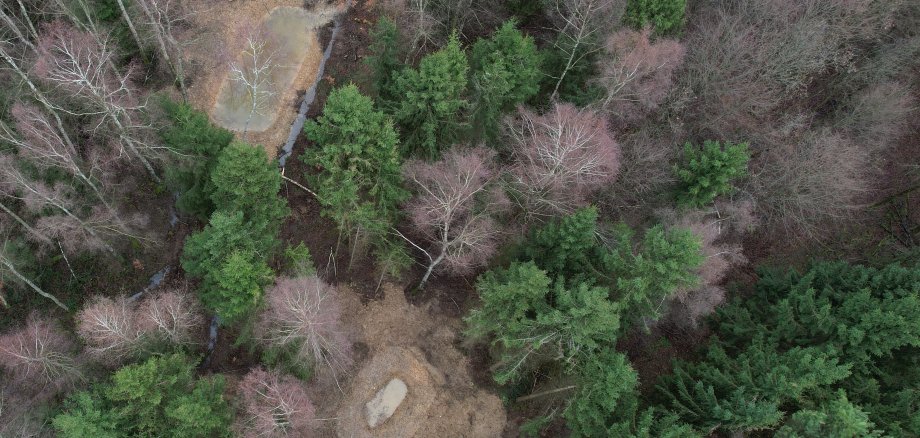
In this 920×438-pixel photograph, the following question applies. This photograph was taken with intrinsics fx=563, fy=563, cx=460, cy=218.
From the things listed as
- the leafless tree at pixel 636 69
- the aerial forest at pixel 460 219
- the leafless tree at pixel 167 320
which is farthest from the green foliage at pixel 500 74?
the leafless tree at pixel 167 320

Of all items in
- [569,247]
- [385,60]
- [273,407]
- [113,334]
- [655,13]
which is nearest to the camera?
[113,334]

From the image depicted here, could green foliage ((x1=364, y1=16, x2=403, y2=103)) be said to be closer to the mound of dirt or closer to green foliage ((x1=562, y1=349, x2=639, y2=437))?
the mound of dirt

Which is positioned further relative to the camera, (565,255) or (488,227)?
(488,227)

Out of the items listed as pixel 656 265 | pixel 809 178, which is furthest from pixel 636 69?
pixel 809 178

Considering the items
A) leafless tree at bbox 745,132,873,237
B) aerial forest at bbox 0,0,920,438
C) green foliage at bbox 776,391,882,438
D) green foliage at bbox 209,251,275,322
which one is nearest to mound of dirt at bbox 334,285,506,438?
aerial forest at bbox 0,0,920,438

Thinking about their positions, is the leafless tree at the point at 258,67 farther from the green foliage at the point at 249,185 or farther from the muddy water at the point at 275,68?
the green foliage at the point at 249,185

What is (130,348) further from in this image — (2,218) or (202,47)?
(202,47)

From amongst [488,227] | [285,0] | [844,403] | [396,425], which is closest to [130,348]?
[396,425]

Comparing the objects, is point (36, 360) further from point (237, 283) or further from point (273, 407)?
point (273, 407)
